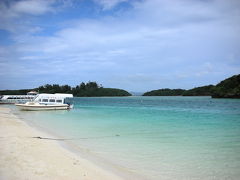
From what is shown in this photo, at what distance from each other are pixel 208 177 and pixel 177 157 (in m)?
2.19

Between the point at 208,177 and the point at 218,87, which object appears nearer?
the point at 208,177

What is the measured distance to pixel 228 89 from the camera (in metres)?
99.6

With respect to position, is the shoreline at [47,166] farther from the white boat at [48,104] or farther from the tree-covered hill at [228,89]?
the tree-covered hill at [228,89]

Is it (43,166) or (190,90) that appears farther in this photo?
(190,90)

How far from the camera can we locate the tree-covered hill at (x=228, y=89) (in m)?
93.9

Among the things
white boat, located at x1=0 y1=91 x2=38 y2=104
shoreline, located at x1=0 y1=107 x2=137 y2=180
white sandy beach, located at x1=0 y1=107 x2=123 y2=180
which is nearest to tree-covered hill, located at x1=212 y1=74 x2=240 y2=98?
white boat, located at x1=0 y1=91 x2=38 y2=104

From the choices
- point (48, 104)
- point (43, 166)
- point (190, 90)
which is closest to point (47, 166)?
point (43, 166)

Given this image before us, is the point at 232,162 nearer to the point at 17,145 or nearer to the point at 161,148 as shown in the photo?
the point at 161,148

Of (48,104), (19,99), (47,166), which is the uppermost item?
(19,99)

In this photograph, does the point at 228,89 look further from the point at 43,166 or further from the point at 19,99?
the point at 43,166

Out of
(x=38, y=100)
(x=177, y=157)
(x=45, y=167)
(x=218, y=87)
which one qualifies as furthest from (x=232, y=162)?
(x=218, y=87)

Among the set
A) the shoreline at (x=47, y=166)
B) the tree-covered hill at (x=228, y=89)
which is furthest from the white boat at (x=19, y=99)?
the tree-covered hill at (x=228, y=89)

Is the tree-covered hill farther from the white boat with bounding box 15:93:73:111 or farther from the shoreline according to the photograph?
the shoreline

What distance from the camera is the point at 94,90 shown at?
7643 inches
